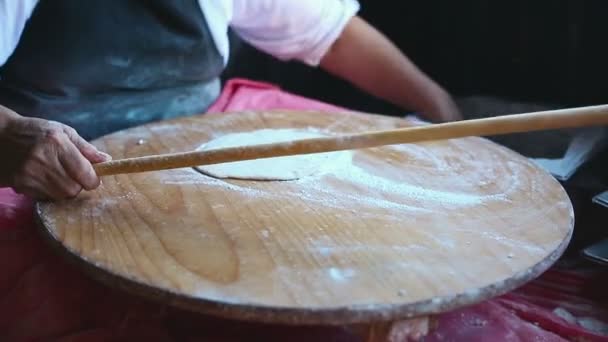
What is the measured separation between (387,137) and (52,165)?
0.40 m

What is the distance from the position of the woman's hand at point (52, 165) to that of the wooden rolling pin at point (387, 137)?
2cm

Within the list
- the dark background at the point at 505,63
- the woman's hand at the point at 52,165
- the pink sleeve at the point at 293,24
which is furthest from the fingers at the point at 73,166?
the dark background at the point at 505,63

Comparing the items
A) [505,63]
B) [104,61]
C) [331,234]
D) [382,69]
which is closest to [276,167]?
[331,234]

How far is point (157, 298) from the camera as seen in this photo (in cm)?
65

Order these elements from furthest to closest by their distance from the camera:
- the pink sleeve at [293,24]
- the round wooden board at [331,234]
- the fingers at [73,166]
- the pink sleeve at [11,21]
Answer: the pink sleeve at [293,24] < the pink sleeve at [11,21] < the fingers at [73,166] < the round wooden board at [331,234]

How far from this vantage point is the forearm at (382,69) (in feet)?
4.44

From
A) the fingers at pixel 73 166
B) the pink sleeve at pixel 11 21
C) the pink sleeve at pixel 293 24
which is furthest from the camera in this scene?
the pink sleeve at pixel 293 24

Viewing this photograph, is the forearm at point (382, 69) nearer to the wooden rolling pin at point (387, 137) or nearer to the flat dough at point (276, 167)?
the flat dough at point (276, 167)

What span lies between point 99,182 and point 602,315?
74cm

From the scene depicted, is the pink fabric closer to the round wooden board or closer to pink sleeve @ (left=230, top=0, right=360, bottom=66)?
the round wooden board

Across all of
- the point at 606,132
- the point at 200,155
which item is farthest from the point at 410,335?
the point at 606,132

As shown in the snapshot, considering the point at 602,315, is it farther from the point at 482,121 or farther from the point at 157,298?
the point at 157,298

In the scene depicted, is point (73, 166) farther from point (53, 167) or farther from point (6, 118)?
point (6, 118)

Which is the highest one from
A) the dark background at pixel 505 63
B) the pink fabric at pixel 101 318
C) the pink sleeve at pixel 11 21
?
the pink sleeve at pixel 11 21
